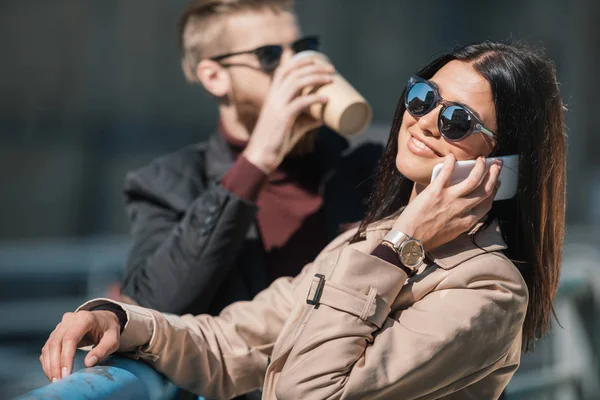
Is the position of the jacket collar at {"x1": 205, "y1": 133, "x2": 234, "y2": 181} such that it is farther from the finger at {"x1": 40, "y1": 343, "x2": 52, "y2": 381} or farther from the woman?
the finger at {"x1": 40, "y1": 343, "x2": 52, "y2": 381}

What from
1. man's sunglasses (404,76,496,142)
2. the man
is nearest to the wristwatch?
man's sunglasses (404,76,496,142)

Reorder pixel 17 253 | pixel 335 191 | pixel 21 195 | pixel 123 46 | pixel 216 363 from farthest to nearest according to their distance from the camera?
pixel 123 46
pixel 21 195
pixel 17 253
pixel 335 191
pixel 216 363

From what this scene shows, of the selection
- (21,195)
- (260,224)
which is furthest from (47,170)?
(260,224)

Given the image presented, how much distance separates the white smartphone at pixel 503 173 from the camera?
2188 mm

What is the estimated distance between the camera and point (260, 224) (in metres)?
3.28

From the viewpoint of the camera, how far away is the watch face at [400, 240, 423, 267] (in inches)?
83.4

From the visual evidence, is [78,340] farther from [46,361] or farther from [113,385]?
[113,385]

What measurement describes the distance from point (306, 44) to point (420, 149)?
115 cm

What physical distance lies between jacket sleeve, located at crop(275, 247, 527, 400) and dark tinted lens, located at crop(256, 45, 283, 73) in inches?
51.9

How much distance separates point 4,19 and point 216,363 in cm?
815

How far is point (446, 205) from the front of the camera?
7.07ft

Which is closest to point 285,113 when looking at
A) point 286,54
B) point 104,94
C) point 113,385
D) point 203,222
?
point 286,54

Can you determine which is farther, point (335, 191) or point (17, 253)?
point (17, 253)

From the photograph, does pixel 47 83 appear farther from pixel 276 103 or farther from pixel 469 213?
pixel 469 213
